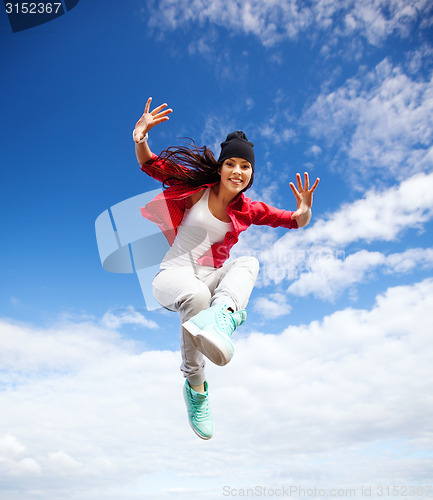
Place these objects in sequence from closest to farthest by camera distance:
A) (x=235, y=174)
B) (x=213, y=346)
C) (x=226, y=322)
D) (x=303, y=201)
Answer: (x=213, y=346)
(x=226, y=322)
(x=235, y=174)
(x=303, y=201)

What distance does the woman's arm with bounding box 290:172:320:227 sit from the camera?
187 inches

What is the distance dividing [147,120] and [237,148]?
0.97m

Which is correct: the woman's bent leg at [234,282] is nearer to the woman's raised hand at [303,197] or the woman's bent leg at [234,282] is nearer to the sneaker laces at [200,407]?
the woman's raised hand at [303,197]

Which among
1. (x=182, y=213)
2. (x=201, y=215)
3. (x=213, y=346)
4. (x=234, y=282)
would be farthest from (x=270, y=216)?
(x=213, y=346)

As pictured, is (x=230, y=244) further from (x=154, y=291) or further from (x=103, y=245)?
(x=103, y=245)

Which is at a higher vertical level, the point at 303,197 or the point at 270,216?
the point at 303,197

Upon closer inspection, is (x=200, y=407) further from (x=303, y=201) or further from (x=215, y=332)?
(x=303, y=201)

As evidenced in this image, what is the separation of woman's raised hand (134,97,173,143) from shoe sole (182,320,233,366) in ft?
6.50

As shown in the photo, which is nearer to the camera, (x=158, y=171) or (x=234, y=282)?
(x=234, y=282)

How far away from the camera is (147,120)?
4102 mm

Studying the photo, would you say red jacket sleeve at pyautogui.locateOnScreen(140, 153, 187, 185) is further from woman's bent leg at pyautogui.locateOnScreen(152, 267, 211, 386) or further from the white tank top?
woman's bent leg at pyautogui.locateOnScreen(152, 267, 211, 386)

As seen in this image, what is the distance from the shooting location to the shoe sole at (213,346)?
3055 millimetres

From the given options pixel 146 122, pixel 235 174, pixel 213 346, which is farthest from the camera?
pixel 235 174

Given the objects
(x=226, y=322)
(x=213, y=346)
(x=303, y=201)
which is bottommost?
(x=213, y=346)
